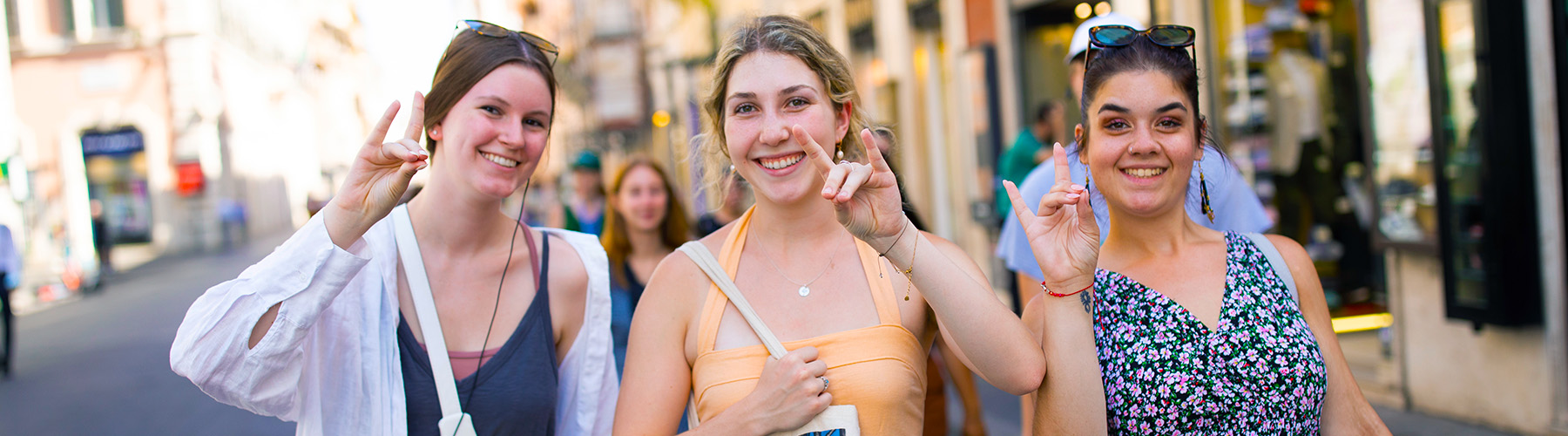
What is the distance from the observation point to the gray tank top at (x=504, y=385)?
7.13 ft

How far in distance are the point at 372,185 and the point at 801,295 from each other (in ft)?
2.96

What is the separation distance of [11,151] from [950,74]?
2771 cm

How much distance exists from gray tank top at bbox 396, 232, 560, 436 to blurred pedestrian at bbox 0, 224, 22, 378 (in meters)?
9.49

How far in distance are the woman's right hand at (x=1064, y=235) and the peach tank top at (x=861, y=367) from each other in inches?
12.7

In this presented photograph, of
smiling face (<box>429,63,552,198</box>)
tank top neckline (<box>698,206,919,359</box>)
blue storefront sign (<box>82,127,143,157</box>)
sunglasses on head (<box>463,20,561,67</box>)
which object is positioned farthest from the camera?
blue storefront sign (<box>82,127,143,157</box>)

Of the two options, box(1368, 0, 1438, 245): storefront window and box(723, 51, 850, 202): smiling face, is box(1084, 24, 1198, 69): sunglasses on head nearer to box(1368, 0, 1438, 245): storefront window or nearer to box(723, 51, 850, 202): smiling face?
box(723, 51, 850, 202): smiling face

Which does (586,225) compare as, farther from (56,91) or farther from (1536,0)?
(56,91)

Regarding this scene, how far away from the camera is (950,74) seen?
10828mm

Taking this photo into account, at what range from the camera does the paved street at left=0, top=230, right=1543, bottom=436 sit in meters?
6.07

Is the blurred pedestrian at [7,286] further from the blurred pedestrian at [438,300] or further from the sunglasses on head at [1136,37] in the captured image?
the sunglasses on head at [1136,37]

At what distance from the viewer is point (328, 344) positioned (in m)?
2.14

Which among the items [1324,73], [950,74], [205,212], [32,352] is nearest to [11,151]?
[205,212]

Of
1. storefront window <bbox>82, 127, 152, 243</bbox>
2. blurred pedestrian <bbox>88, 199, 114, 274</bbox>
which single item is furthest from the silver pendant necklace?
storefront window <bbox>82, 127, 152, 243</bbox>

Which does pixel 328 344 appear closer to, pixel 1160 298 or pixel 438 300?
pixel 438 300
